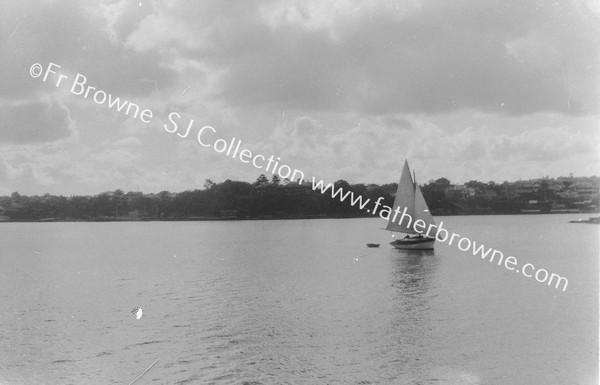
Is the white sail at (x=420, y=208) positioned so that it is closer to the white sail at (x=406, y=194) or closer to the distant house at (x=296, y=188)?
the white sail at (x=406, y=194)

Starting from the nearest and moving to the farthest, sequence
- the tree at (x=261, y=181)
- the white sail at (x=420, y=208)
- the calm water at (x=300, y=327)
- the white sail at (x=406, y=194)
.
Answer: the calm water at (x=300, y=327), the white sail at (x=406, y=194), the white sail at (x=420, y=208), the tree at (x=261, y=181)

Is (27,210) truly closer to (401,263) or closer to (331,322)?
(401,263)

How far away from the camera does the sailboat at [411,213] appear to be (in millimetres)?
52344

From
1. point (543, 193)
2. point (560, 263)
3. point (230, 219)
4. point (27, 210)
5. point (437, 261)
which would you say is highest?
point (543, 193)

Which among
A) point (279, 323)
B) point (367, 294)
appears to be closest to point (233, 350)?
point (279, 323)

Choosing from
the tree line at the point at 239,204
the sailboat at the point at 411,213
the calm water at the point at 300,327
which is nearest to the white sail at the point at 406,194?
the sailboat at the point at 411,213

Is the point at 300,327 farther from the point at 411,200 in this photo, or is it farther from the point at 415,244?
the point at 415,244

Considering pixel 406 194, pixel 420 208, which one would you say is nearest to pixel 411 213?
pixel 420 208

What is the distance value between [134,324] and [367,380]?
38.7 ft

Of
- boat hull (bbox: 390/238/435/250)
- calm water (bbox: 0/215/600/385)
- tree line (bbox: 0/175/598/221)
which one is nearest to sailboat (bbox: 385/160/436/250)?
boat hull (bbox: 390/238/435/250)

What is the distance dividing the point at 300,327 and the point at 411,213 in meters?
31.7

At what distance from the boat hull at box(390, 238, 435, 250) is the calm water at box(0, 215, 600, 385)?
977 centimetres

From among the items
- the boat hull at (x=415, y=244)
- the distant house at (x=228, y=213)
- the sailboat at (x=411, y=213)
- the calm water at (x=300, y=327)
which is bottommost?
the distant house at (x=228, y=213)

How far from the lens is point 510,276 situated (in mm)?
41094
